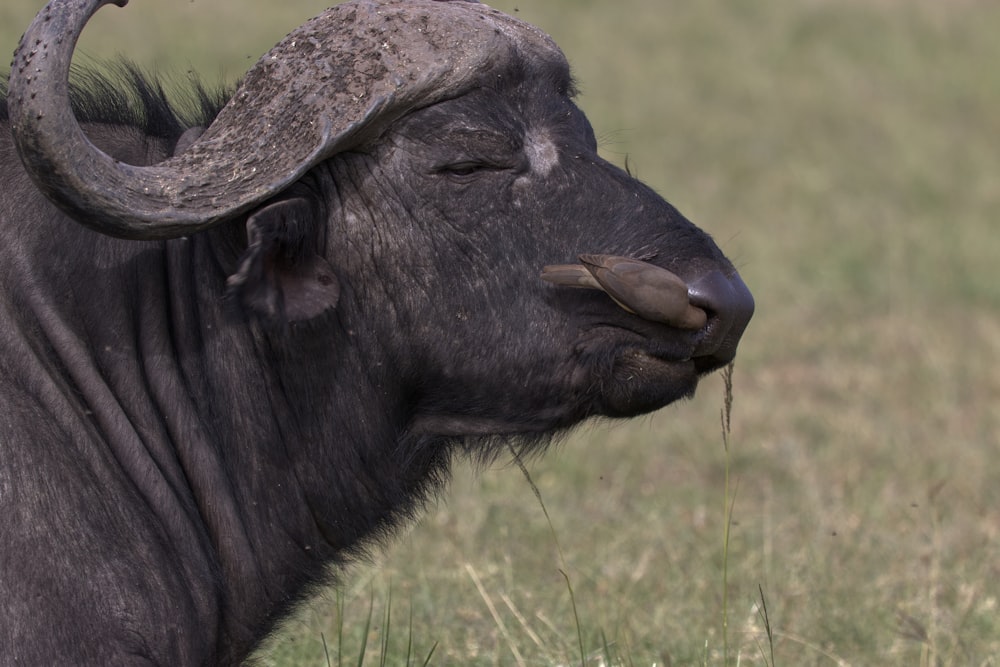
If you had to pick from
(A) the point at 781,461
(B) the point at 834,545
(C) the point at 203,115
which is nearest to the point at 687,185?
(A) the point at 781,461

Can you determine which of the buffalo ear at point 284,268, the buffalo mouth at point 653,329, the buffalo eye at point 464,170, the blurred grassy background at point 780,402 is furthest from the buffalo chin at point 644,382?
the blurred grassy background at point 780,402

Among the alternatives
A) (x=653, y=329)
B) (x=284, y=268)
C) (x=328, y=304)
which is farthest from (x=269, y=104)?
(x=653, y=329)

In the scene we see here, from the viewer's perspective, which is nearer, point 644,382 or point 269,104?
point 269,104

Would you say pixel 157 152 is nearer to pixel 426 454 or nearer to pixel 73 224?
pixel 73 224

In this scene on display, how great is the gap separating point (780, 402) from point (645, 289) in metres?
7.30

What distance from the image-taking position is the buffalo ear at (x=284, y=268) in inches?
144

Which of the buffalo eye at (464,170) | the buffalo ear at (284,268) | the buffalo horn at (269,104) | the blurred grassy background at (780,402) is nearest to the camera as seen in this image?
the buffalo horn at (269,104)

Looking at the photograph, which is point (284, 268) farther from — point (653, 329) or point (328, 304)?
point (653, 329)

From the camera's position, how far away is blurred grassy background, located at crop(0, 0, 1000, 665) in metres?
5.77

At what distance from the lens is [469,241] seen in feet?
13.0

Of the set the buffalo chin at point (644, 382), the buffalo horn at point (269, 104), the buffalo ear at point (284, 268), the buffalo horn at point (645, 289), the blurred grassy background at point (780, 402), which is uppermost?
the buffalo horn at point (269, 104)

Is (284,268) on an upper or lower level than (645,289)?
upper

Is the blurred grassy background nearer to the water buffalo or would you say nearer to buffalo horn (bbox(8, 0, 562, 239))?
the water buffalo

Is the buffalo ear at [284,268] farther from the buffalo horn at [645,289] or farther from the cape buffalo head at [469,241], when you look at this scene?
the buffalo horn at [645,289]
